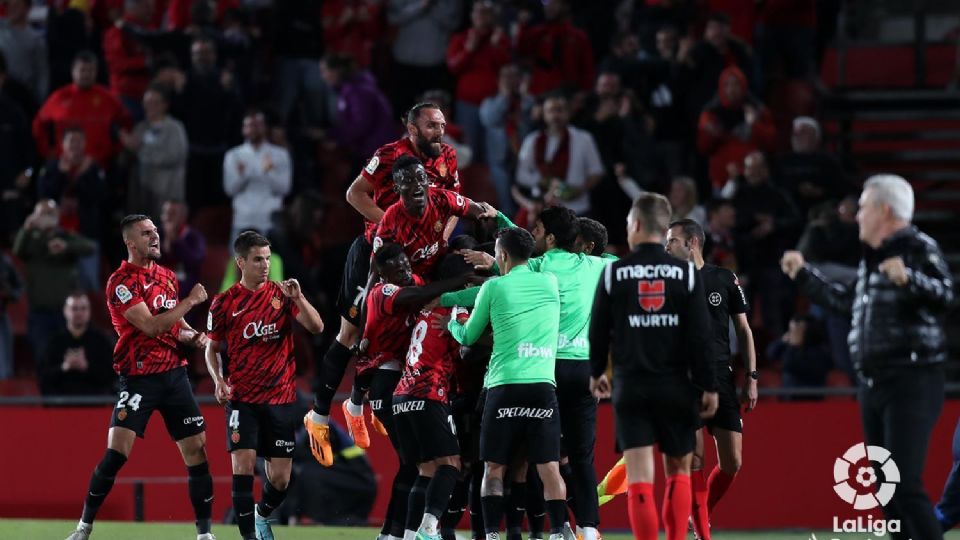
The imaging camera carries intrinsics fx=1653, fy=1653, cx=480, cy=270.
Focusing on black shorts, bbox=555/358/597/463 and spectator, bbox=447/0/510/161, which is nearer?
black shorts, bbox=555/358/597/463

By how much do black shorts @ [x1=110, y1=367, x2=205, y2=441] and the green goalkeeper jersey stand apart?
101 inches

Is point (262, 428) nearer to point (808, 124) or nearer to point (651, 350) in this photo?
point (651, 350)

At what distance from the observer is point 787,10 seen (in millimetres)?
20516

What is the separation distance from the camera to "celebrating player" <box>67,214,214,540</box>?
12039 millimetres

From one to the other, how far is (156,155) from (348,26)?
334 cm

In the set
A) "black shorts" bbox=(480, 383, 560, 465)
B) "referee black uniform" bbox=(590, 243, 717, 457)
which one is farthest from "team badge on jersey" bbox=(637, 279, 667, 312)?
"black shorts" bbox=(480, 383, 560, 465)

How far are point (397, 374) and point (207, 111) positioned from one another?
8485 mm

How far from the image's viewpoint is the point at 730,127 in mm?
18938

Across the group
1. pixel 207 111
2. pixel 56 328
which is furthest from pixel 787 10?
pixel 56 328

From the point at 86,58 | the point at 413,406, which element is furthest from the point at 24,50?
the point at 413,406

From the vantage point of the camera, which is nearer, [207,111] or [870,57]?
[207,111]

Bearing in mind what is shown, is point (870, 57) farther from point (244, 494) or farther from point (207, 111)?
point (244, 494)

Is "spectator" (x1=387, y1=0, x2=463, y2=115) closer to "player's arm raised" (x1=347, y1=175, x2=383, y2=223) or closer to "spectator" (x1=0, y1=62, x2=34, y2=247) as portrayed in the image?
"spectator" (x1=0, y1=62, x2=34, y2=247)

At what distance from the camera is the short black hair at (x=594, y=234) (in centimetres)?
1182
